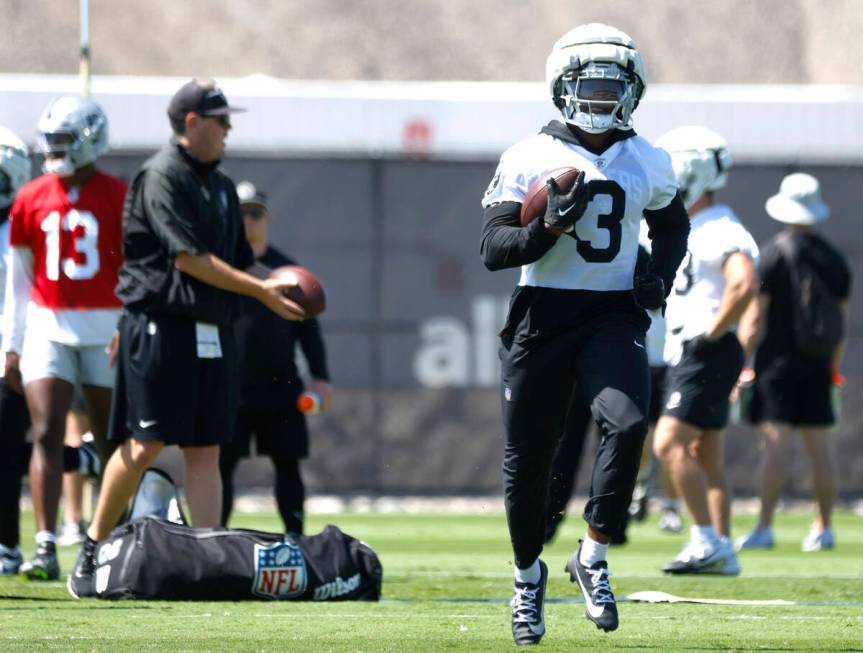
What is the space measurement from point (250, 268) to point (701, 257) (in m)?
2.40

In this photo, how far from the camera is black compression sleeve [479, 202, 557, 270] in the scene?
575cm

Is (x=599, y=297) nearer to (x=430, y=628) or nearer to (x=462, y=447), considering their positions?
(x=430, y=628)

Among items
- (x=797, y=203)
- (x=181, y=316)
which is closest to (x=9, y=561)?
(x=181, y=316)

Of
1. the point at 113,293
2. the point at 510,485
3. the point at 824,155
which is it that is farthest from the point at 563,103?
the point at 824,155

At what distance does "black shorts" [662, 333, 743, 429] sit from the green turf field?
0.77m

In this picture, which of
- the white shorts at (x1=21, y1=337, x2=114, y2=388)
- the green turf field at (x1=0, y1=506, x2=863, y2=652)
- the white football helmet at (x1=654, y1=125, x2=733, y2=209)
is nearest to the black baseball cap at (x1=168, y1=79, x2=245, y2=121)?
the white shorts at (x1=21, y1=337, x2=114, y2=388)

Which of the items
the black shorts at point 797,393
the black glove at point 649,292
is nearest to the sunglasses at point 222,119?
the black glove at point 649,292

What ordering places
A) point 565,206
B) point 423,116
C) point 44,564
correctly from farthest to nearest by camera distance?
point 423,116 → point 44,564 → point 565,206

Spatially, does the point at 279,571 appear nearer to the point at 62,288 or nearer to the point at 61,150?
the point at 62,288

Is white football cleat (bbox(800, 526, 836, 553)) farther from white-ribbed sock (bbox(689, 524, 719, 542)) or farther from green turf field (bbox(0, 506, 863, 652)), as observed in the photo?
white-ribbed sock (bbox(689, 524, 719, 542))

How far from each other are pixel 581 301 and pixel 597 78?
71 cm

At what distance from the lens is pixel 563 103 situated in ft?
20.0

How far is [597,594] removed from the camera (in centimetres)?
571

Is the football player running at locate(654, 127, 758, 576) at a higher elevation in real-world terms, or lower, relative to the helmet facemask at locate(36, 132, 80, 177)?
lower
